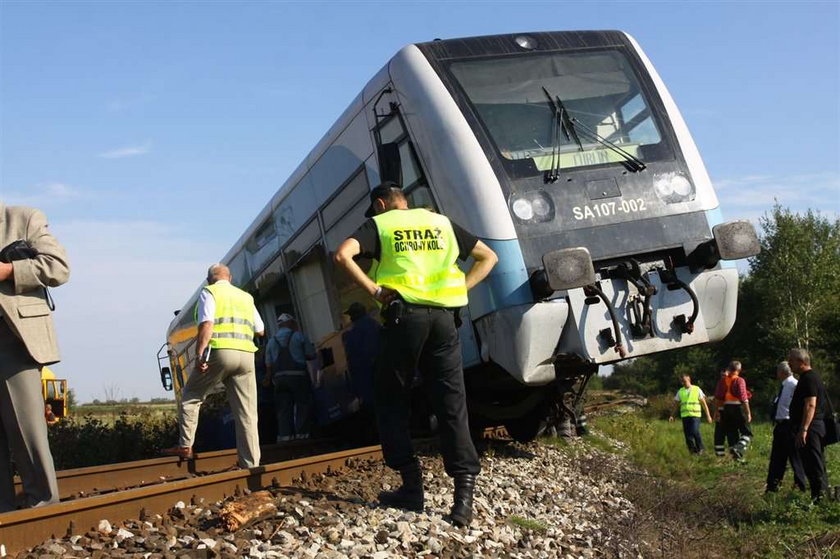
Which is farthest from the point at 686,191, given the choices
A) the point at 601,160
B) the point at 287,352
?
the point at 287,352

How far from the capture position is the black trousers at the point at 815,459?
30.1 feet

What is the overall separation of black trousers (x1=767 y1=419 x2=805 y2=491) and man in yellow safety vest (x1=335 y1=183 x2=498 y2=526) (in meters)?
5.12

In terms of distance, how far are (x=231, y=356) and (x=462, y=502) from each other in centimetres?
267

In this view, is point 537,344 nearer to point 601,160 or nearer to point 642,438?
point 601,160

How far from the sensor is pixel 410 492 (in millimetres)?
5730

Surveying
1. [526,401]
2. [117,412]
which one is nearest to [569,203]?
[526,401]

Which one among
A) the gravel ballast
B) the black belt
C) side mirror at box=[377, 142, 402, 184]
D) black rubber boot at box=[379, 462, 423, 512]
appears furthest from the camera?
side mirror at box=[377, 142, 402, 184]

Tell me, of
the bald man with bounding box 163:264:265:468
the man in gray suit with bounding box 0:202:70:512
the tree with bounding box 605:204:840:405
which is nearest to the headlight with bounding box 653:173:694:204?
the bald man with bounding box 163:264:265:468

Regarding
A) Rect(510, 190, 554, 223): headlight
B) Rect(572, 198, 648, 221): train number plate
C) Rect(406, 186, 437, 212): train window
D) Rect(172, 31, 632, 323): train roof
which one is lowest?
Rect(572, 198, 648, 221): train number plate

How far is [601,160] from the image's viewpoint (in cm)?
852

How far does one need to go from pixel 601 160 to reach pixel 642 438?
20.6 ft

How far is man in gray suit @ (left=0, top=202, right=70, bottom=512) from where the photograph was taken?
5172 mm

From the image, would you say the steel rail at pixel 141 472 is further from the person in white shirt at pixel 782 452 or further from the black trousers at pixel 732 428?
the black trousers at pixel 732 428

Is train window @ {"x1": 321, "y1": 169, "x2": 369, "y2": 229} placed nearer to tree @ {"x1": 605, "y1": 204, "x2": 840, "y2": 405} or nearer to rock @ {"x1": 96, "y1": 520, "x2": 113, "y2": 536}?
rock @ {"x1": 96, "y1": 520, "x2": 113, "y2": 536}
